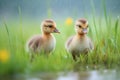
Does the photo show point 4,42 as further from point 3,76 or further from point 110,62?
point 110,62

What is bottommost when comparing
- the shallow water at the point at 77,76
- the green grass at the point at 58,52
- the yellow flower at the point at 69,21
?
the shallow water at the point at 77,76

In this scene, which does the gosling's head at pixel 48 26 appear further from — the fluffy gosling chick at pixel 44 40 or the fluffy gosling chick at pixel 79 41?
the fluffy gosling chick at pixel 79 41

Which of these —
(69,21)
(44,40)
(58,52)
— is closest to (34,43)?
(44,40)

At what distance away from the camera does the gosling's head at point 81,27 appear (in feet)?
8.18

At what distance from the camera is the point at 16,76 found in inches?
93.0

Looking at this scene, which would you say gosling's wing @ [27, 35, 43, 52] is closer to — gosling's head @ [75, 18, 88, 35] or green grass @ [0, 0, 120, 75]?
green grass @ [0, 0, 120, 75]

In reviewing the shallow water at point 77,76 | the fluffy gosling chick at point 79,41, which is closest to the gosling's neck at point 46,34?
the fluffy gosling chick at point 79,41

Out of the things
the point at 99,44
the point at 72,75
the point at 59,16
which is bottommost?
the point at 72,75

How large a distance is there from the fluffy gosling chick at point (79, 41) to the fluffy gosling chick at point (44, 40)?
0.12 metres

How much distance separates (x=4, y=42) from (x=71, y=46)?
0.45 m

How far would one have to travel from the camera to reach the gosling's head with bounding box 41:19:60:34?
2.44 metres

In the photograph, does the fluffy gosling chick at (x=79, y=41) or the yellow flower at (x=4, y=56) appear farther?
the fluffy gosling chick at (x=79, y=41)

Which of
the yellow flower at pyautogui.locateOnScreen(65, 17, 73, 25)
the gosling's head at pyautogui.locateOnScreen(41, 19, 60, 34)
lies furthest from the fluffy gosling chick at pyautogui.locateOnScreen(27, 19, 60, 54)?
the yellow flower at pyautogui.locateOnScreen(65, 17, 73, 25)

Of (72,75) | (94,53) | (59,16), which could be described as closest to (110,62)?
(94,53)
